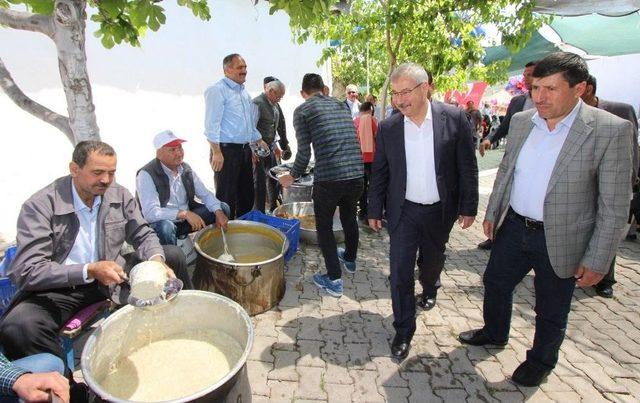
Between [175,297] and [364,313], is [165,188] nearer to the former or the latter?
[175,297]

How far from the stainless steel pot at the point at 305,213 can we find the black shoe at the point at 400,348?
7.76 ft

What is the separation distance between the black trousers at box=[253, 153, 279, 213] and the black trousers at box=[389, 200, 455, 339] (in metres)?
3.18

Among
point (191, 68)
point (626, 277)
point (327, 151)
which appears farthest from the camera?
point (191, 68)

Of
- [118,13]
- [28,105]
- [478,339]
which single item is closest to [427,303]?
[478,339]

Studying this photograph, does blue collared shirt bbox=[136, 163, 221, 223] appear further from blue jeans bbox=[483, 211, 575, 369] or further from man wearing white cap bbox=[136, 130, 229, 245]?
blue jeans bbox=[483, 211, 575, 369]

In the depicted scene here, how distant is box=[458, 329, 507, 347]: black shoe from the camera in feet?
10.6

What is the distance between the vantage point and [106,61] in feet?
20.6

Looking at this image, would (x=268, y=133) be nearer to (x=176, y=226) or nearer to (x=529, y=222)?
(x=176, y=226)

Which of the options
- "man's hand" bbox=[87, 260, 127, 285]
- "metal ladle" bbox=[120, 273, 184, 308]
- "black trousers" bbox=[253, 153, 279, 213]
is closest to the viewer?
"metal ladle" bbox=[120, 273, 184, 308]

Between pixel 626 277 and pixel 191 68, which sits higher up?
pixel 191 68

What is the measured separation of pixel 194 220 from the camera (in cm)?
379

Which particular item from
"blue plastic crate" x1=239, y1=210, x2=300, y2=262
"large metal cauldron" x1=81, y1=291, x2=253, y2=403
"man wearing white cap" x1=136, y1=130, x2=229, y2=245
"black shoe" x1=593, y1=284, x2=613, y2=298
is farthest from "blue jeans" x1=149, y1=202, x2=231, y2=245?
"black shoe" x1=593, y1=284, x2=613, y2=298

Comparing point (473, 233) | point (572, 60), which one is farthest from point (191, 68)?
point (572, 60)

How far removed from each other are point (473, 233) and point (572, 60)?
14.1 ft
